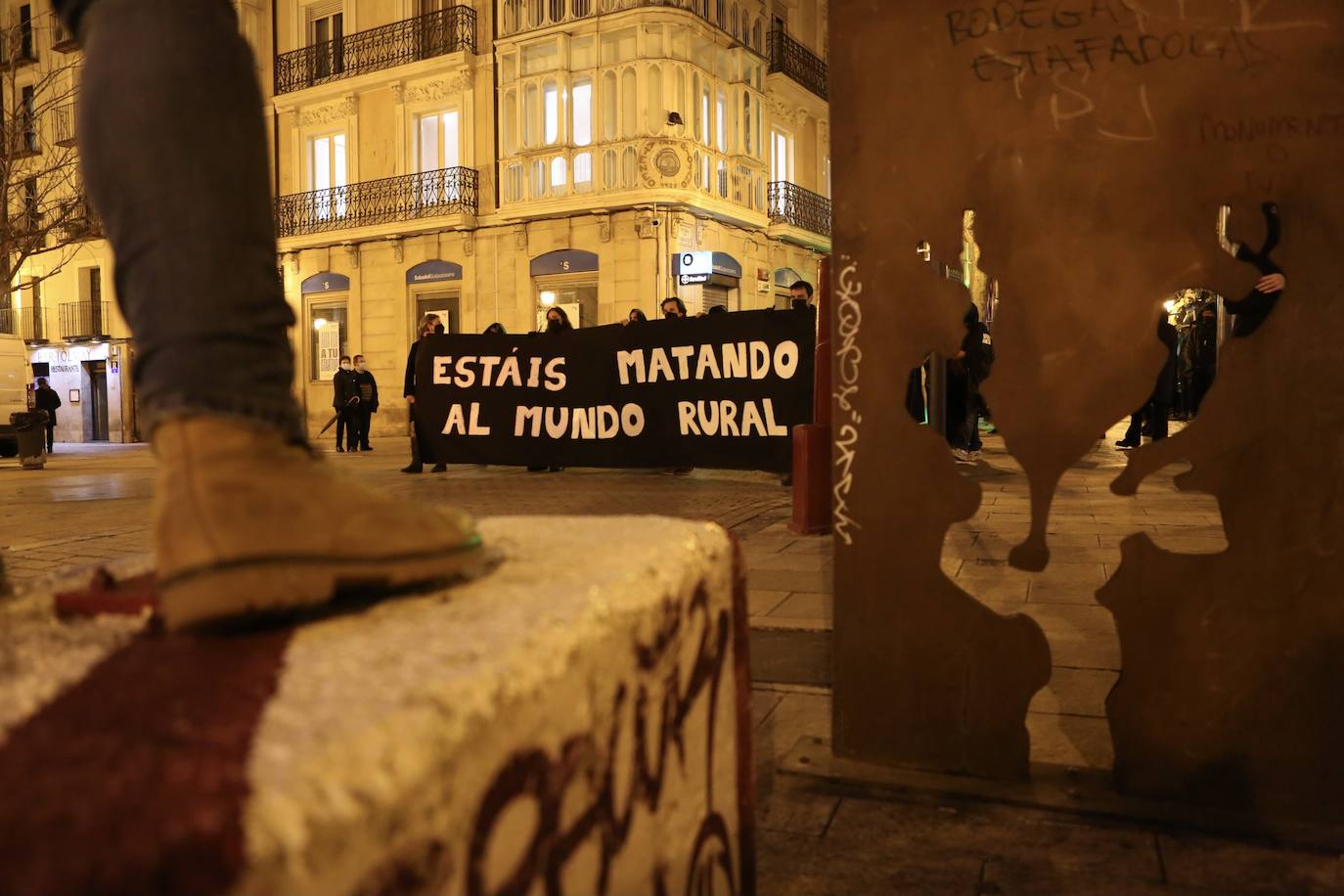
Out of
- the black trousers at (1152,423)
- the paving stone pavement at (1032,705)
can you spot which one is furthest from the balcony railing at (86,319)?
the black trousers at (1152,423)

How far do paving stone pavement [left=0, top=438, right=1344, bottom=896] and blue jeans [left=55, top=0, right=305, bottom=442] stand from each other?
421 mm

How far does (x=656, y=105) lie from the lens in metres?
20.4

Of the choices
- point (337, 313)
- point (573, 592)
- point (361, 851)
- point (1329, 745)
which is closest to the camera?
point (361, 851)

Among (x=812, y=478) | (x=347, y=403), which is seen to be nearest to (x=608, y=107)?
(x=347, y=403)

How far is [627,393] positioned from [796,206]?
16000mm

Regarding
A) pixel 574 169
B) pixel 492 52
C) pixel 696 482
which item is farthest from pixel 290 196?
pixel 696 482

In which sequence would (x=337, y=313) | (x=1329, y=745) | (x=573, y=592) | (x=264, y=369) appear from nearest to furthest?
(x=573, y=592), (x=264, y=369), (x=1329, y=745), (x=337, y=313)

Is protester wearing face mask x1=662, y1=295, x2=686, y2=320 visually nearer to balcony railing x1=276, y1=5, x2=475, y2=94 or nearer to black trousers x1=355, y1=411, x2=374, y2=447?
black trousers x1=355, y1=411, x2=374, y2=447

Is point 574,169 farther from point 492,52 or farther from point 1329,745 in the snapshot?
point 1329,745

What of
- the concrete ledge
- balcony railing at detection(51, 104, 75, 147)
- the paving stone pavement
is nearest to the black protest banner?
the paving stone pavement

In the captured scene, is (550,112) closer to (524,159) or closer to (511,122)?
(511,122)

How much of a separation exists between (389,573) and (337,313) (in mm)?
25814

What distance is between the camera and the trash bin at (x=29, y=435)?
14.6m

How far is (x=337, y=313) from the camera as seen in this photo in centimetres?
2517
